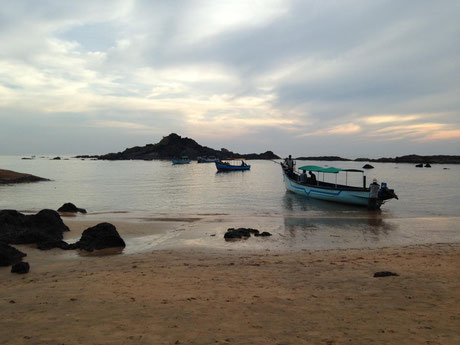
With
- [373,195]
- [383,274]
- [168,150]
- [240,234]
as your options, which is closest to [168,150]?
[168,150]

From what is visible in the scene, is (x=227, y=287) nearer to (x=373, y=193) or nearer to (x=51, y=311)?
(x=51, y=311)

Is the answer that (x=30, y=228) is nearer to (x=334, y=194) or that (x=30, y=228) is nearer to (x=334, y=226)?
(x=334, y=226)

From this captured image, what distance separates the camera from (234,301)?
663cm

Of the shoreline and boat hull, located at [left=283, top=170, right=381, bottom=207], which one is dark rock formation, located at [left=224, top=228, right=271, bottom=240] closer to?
the shoreline

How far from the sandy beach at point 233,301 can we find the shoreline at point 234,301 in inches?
0.8

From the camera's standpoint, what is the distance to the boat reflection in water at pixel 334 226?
14038 mm

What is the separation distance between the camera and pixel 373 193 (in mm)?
24297

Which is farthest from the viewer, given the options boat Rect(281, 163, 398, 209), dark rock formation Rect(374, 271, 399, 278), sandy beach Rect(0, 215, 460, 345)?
boat Rect(281, 163, 398, 209)

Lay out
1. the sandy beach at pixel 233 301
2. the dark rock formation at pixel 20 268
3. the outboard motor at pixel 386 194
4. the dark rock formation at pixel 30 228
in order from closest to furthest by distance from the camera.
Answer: the sandy beach at pixel 233 301 → the dark rock formation at pixel 20 268 → the dark rock formation at pixel 30 228 → the outboard motor at pixel 386 194

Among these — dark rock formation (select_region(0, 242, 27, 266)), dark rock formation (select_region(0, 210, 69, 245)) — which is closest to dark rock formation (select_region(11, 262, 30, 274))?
dark rock formation (select_region(0, 242, 27, 266))

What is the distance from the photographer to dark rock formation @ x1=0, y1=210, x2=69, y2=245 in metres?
12.7

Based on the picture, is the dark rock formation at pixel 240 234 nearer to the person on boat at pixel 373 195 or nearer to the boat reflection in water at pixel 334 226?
the boat reflection in water at pixel 334 226

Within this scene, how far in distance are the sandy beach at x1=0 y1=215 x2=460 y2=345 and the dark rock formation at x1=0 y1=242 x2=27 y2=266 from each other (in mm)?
470

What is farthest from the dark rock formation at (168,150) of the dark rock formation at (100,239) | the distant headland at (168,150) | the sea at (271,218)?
the dark rock formation at (100,239)
